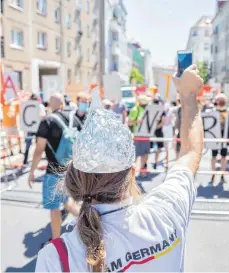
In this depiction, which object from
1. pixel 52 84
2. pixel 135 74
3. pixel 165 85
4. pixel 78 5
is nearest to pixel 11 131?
pixel 52 84

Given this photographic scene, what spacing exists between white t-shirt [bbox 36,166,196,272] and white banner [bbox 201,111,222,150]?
15.5 ft

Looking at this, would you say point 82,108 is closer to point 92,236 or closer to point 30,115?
point 30,115

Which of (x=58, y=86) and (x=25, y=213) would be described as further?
(x=58, y=86)

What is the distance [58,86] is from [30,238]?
3.76m

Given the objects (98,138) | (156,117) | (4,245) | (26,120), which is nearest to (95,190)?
(98,138)

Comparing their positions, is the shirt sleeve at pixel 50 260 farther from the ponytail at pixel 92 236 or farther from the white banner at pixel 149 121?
the white banner at pixel 149 121

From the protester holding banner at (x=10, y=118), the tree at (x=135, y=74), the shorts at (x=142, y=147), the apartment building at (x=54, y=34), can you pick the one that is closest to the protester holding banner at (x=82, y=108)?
the apartment building at (x=54, y=34)

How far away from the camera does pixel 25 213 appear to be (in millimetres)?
4379

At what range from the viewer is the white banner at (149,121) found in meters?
6.16

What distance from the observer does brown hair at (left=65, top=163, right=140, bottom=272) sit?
90 cm

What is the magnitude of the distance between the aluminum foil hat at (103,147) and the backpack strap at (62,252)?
0.66 ft

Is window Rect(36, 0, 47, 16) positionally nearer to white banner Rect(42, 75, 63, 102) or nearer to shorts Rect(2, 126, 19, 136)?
white banner Rect(42, 75, 63, 102)

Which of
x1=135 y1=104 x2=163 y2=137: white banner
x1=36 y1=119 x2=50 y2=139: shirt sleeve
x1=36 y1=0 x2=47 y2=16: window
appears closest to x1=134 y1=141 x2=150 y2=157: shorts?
x1=135 y1=104 x2=163 y2=137: white banner

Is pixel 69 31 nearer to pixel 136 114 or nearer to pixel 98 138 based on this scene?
pixel 136 114
